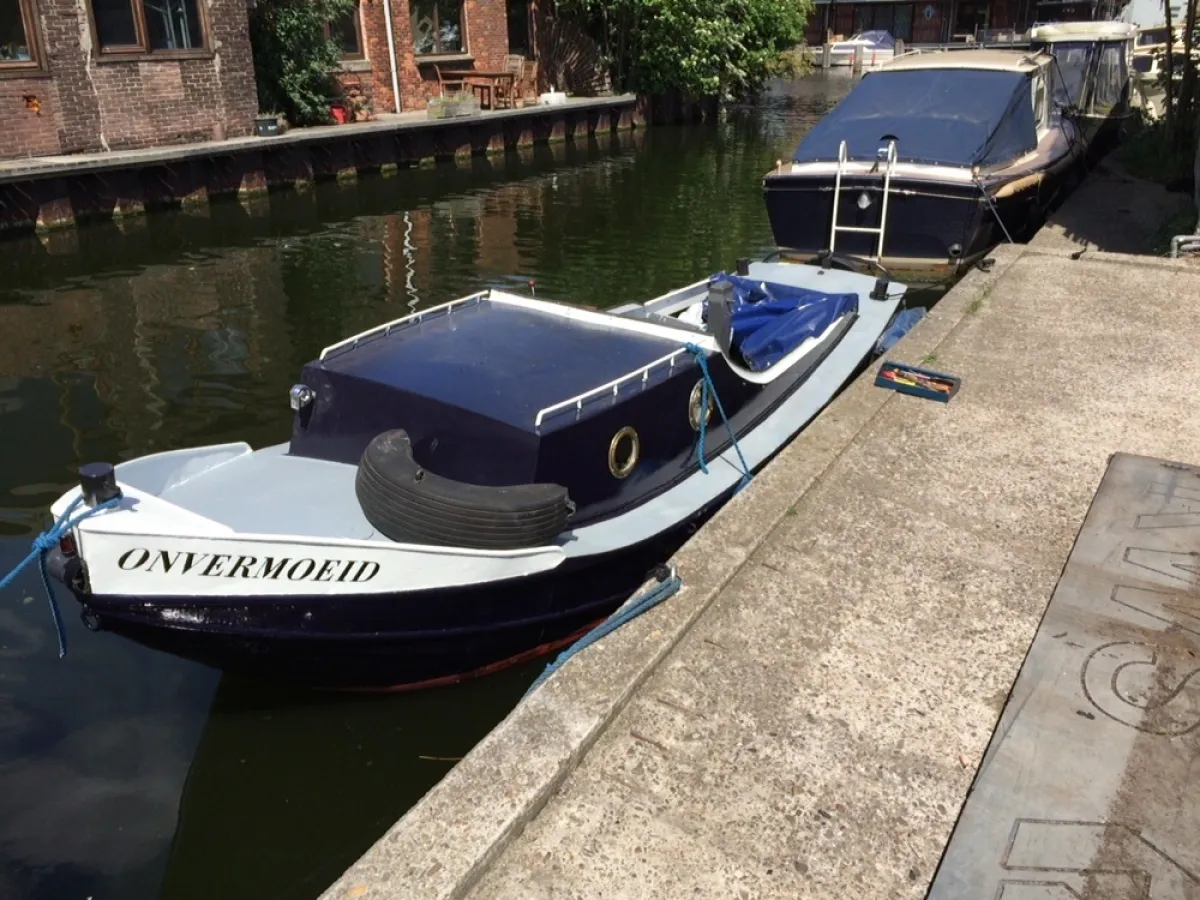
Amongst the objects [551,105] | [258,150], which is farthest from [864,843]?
[551,105]

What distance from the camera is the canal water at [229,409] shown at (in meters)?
4.62

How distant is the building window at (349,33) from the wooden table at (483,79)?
2.44m

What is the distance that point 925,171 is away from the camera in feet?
37.4

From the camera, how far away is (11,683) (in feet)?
18.1

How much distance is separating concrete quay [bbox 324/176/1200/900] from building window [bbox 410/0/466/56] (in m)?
23.2

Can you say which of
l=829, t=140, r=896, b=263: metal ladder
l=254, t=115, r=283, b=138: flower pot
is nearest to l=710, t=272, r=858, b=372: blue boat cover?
l=829, t=140, r=896, b=263: metal ladder

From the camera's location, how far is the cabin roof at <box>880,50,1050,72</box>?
1307 cm

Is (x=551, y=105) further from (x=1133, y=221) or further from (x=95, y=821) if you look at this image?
(x=95, y=821)

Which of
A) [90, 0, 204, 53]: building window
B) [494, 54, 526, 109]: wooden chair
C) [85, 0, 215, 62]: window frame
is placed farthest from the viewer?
[494, 54, 526, 109]: wooden chair

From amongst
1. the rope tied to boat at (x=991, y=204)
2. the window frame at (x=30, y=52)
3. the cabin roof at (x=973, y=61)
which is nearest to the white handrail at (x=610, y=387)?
the rope tied to boat at (x=991, y=204)

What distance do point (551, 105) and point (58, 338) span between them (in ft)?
58.6

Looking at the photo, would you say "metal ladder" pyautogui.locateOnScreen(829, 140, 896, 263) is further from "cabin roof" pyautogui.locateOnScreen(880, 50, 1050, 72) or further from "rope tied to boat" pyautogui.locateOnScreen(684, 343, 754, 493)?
"rope tied to boat" pyautogui.locateOnScreen(684, 343, 754, 493)

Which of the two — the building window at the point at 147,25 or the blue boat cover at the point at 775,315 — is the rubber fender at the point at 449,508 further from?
the building window at the point at 147,25

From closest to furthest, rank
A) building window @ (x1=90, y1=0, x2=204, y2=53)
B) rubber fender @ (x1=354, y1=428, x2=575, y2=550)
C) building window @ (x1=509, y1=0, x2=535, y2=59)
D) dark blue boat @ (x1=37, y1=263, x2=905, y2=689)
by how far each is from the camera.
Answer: dark blue boat @ (x1=37, y1=263, x2=905, y2=689) < rubber fender @ (x1=354, y1=428, x2=575, y2=550) < building window @ (x1=90, y1=0, x2=204, y2=53) < building window @ (x1=509, y1=0, x2=535, y2=59)
